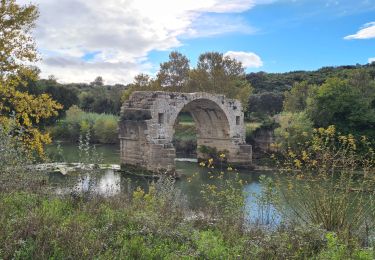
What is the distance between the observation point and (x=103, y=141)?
35.3m

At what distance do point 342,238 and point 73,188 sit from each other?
4124mm

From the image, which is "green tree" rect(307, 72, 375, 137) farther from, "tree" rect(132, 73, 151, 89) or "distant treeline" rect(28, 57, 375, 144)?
"tree" rect(132, 73, 151, 89)

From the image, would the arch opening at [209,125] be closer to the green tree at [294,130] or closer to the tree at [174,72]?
the green tree at [294,130]

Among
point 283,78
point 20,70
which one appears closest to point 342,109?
point 20,70

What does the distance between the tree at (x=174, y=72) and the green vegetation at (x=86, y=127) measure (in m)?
6.37

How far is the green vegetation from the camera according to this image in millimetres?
34844

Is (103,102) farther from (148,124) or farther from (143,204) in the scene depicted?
(143,204)

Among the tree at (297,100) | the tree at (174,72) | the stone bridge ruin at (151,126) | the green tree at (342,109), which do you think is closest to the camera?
the stone bridge ruin at (151,126)

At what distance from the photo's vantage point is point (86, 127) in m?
34.2

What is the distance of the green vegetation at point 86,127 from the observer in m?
34.8

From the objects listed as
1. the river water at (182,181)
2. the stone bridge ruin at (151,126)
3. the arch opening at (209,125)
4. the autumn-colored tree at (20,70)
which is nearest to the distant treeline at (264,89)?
the arch opening at (209,125)

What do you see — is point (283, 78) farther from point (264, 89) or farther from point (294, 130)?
point (294, 130)

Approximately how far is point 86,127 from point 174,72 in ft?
37.1

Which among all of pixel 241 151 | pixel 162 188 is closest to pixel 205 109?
pixel 241 151
